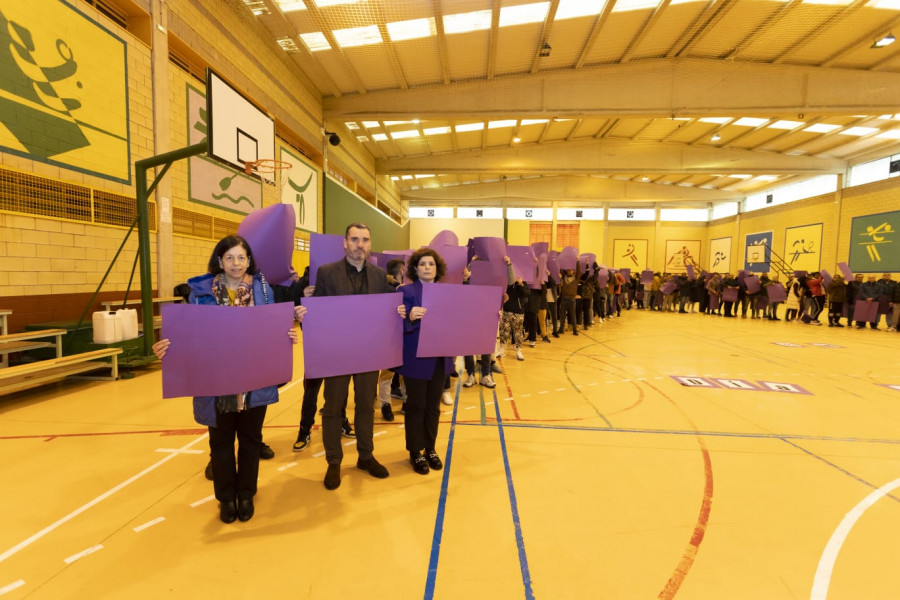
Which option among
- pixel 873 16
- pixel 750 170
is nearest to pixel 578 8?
pixel 873 16

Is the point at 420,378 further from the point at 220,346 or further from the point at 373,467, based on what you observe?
the point at 220,346

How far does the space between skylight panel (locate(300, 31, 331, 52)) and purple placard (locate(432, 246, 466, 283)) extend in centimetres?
784

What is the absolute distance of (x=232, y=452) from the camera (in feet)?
7.37

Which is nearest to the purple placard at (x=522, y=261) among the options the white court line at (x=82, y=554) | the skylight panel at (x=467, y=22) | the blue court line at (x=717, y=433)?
the blue court line at (x=717, y=433)

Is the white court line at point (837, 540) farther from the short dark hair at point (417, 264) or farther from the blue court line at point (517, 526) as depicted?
the short dark hair at point (417, 264)

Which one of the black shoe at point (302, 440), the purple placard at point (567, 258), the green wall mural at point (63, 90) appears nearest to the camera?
the black shoe at point (302, 440)

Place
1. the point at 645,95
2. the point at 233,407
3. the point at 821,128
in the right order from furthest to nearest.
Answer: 1. the point at 821,128
2. the point at 645,95
3. the point at 233,407

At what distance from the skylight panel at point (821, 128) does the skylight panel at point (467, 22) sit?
14.3 m

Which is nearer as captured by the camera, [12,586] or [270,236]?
[12,586]

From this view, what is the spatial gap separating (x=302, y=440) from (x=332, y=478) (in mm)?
748

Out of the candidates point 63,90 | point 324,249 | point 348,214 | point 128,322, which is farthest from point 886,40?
point 128,322

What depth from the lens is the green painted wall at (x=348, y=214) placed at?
487 inches

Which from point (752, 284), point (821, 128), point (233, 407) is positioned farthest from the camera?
point (821, 128)

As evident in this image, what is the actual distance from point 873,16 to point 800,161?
10897 millimetres
